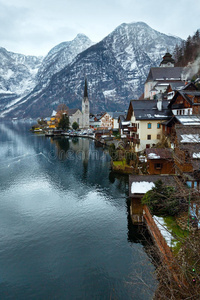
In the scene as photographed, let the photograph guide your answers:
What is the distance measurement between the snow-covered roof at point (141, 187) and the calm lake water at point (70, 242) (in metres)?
3.73

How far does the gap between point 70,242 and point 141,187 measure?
9385mm

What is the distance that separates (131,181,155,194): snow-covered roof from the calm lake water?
373 centimetres

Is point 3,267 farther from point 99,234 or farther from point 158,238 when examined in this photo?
point 158,238

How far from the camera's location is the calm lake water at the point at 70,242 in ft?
53.3

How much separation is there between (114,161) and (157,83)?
55.6 m

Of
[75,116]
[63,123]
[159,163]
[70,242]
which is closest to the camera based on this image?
[70,242]

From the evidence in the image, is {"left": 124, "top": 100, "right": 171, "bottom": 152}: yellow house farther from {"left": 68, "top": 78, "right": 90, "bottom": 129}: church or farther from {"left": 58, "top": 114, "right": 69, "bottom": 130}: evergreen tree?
{"left": 68, "top": 78, "right": 90, "bottom": 129}: church

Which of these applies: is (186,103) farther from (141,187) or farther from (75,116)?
(75,116)

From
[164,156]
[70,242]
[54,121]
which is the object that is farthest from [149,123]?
[54,121]

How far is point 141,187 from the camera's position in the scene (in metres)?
25.1

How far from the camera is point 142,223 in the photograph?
24.1 meters

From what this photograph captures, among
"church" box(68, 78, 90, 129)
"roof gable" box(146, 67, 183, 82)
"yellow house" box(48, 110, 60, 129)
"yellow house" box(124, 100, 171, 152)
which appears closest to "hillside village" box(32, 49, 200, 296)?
"yellow house" box(124, 100, 171, 152)

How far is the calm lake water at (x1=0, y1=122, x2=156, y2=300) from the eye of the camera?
16.2 meters

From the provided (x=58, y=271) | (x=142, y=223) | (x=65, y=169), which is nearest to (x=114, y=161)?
(x=65, y=169)
